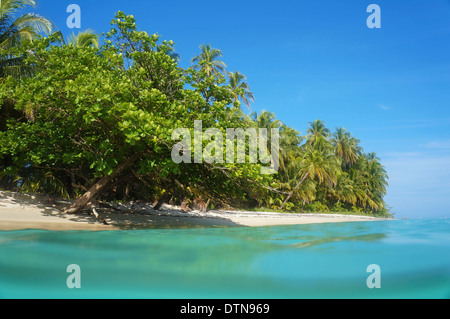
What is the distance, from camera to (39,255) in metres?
4.89

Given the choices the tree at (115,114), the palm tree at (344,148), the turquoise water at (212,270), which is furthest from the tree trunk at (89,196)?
the palm tree at (344,148)

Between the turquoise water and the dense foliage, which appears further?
the dense foliage

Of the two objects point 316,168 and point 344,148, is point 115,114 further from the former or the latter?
point 344,148

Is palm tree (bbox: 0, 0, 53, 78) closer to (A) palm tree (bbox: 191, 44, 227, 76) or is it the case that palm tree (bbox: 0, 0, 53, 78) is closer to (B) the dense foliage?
(B) the dense foliage

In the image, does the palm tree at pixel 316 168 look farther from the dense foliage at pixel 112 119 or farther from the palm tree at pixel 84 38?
the palm tree at pixel 84 38

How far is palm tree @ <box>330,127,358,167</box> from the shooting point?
47556 mm

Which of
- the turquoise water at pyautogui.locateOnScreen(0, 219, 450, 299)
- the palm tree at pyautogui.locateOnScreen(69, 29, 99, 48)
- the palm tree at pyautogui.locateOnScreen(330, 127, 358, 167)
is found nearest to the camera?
the turquoise water at pyautogui.locateOnScreen(0, 219, 450, 299)

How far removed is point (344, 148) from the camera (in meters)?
47.7

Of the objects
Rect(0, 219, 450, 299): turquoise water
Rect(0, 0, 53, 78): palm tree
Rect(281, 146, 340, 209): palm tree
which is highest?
Rect(0, 0, 53, 78): palm tree

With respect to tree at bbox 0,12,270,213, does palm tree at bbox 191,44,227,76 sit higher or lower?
higher

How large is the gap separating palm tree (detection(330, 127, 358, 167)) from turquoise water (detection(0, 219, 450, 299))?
43543 mm

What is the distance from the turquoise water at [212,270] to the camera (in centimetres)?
346

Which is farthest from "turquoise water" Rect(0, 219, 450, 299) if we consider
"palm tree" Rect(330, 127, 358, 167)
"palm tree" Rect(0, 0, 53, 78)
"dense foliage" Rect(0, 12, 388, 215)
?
"palm tree" Rect(330, 127, 358, 167)
